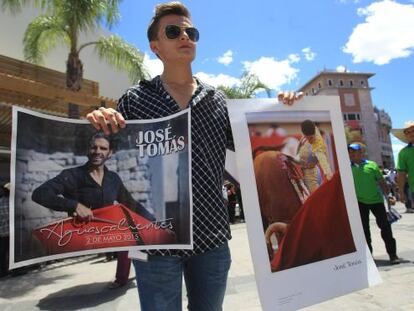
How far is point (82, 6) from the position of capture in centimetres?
1005

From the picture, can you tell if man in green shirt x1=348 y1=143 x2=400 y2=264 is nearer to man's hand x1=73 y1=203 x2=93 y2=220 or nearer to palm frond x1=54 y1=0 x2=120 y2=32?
man's hand x1=73 y1=203 x2=93 y2=220

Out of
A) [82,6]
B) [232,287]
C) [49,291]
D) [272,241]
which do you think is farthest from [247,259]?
[82,6]

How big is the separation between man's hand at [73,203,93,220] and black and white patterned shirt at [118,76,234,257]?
0.86 feet

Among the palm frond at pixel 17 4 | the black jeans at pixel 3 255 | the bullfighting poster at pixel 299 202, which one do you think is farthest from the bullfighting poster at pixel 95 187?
the palm frond at pixel 17 4

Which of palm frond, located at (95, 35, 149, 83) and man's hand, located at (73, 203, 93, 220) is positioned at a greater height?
palm frond, located at (95, 35, 149, 83)

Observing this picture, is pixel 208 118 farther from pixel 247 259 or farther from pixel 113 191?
pixel 247 259

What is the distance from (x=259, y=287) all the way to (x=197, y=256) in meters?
0.26

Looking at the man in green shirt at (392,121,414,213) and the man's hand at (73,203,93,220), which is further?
the man in green shirt at (392,121,414,213)

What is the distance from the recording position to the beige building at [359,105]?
70.0m

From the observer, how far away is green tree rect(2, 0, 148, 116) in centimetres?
1021

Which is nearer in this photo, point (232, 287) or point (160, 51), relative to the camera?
point (160, 51)

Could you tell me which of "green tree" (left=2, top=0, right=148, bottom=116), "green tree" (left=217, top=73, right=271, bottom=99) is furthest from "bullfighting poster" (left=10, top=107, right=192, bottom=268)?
"green tree" (left=217, top=73, right=271, bottom=99)

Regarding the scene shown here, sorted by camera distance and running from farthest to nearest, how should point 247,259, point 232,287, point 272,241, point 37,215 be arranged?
1. point 247,259
2. point 232,287
3. point 272,241
4. point 37,215

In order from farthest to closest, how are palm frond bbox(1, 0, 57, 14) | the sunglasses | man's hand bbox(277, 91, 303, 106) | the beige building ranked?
the beige building
palm frond bbox(1, 0, 57, 14)
man's hand bbox(277, 91, 303, 106)
the sunglasses
